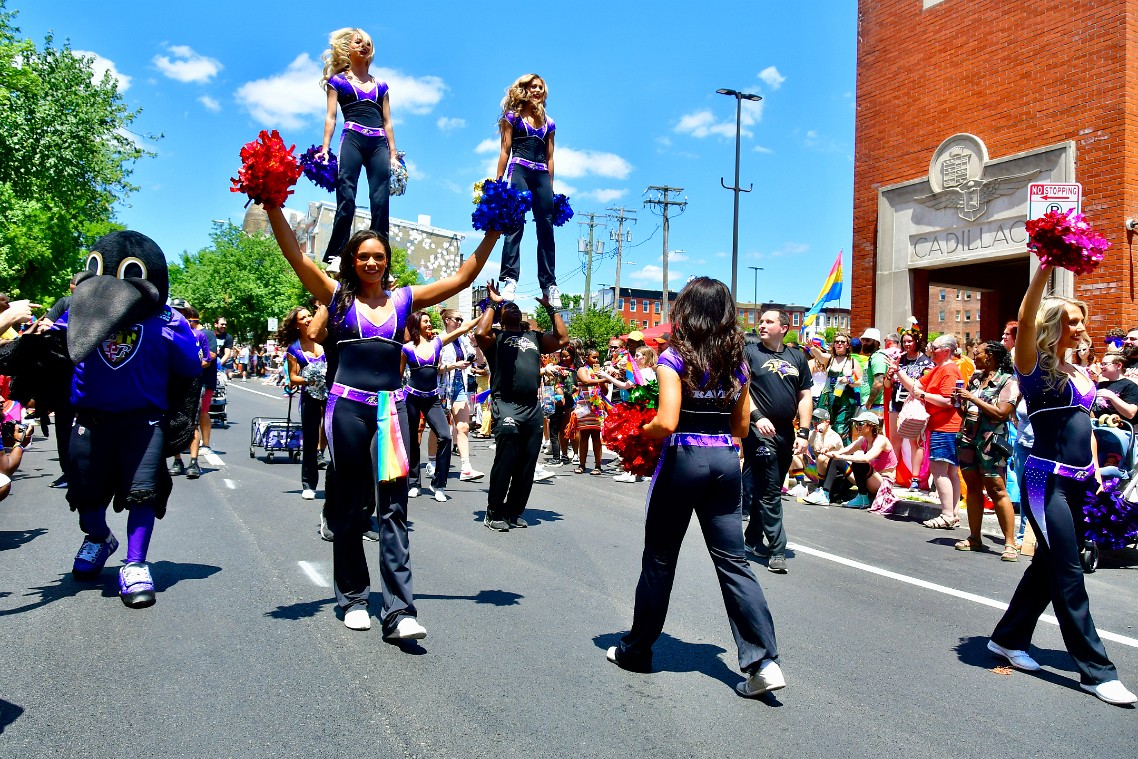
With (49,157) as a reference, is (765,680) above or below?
below

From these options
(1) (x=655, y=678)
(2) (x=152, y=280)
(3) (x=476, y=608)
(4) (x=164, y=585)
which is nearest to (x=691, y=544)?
(3) (x=476, y=608)

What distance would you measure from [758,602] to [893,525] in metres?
6.14

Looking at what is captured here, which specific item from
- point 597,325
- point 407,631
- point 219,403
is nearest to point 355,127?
point 407,631

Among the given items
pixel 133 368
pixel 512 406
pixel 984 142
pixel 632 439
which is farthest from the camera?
pixel 984 142

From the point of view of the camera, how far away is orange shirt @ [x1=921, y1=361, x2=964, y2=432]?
357 inches

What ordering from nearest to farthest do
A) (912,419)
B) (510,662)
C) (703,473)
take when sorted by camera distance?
(703,473), (510,662), (912,419)

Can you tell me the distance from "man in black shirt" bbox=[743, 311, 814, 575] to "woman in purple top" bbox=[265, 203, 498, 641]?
3057 mm

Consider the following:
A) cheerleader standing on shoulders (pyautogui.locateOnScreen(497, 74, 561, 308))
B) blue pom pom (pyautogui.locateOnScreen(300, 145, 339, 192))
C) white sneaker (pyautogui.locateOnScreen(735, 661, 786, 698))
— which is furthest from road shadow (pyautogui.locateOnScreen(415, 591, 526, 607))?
cheerleader standing on shoulders (pyautogui.locateOnScreen(497, 74, 561, 308))

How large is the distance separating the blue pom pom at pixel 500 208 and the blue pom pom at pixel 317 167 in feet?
6.19

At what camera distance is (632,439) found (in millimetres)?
5551

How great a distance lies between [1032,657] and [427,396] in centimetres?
651

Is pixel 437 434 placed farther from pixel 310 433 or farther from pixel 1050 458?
pixel 1050 458

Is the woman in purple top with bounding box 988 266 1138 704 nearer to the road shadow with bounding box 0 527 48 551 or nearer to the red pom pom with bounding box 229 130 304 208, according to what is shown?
the red pom pom with bounding box 229 130 304 208

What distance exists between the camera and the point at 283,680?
3994mm
